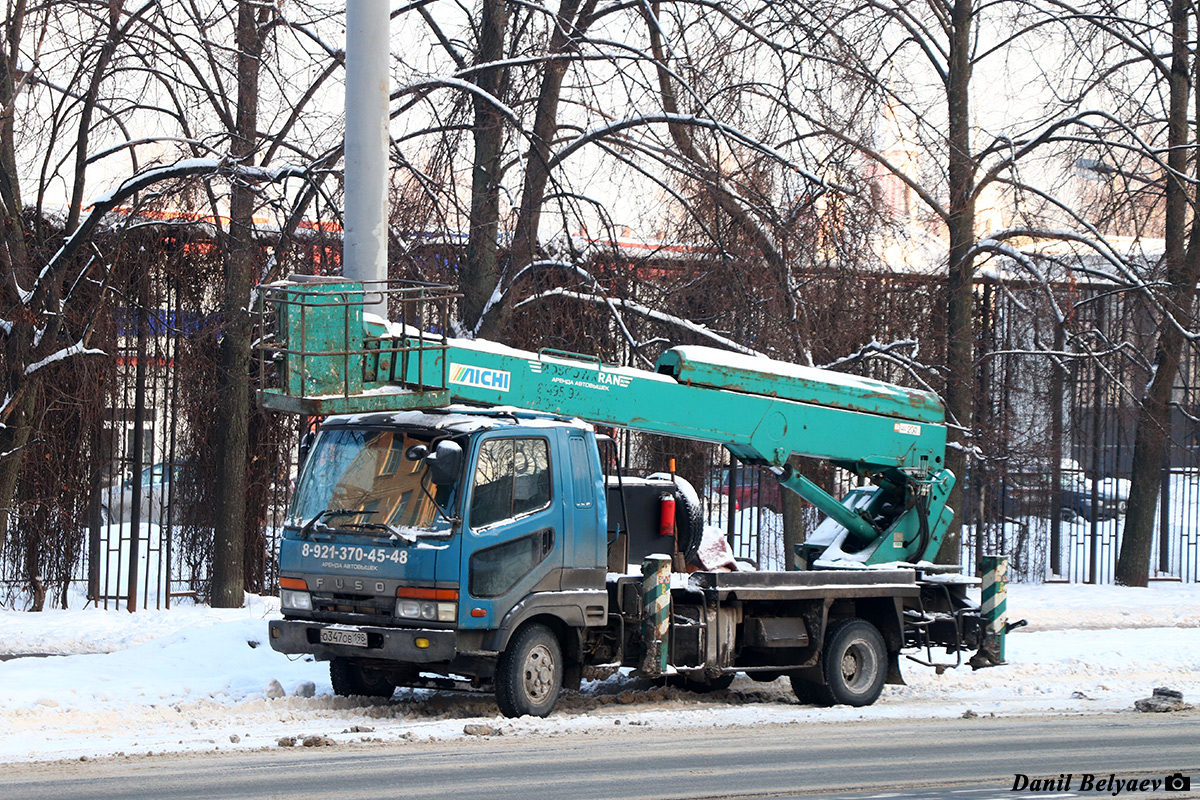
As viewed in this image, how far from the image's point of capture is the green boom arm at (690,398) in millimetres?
9008

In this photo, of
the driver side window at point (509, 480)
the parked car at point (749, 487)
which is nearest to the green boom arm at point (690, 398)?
the driver side window at point (509, 480)

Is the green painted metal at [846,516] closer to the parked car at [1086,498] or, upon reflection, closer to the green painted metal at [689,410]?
the green painted metal at [689,410]

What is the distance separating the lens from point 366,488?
391 inches

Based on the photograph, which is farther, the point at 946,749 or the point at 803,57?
the point at 803,57

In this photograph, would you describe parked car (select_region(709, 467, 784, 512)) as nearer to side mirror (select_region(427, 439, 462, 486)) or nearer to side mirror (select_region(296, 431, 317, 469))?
side mirror (select_region(296, 431, 317, 469))

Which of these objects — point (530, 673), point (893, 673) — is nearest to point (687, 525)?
point (530, 673)

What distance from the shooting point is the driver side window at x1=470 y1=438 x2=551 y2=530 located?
9.74 m

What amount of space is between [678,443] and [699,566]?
6.38 meters

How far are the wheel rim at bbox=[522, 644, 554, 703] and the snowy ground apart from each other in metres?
0.22

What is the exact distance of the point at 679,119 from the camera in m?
13.7

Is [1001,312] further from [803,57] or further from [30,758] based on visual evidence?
[30,758]

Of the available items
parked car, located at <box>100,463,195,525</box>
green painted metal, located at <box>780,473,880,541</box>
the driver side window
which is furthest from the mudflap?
parked car, located at <box>100,463,195,525</box>

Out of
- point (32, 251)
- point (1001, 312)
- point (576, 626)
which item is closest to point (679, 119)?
point (576, 626)

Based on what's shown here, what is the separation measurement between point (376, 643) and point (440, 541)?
0.85 m
